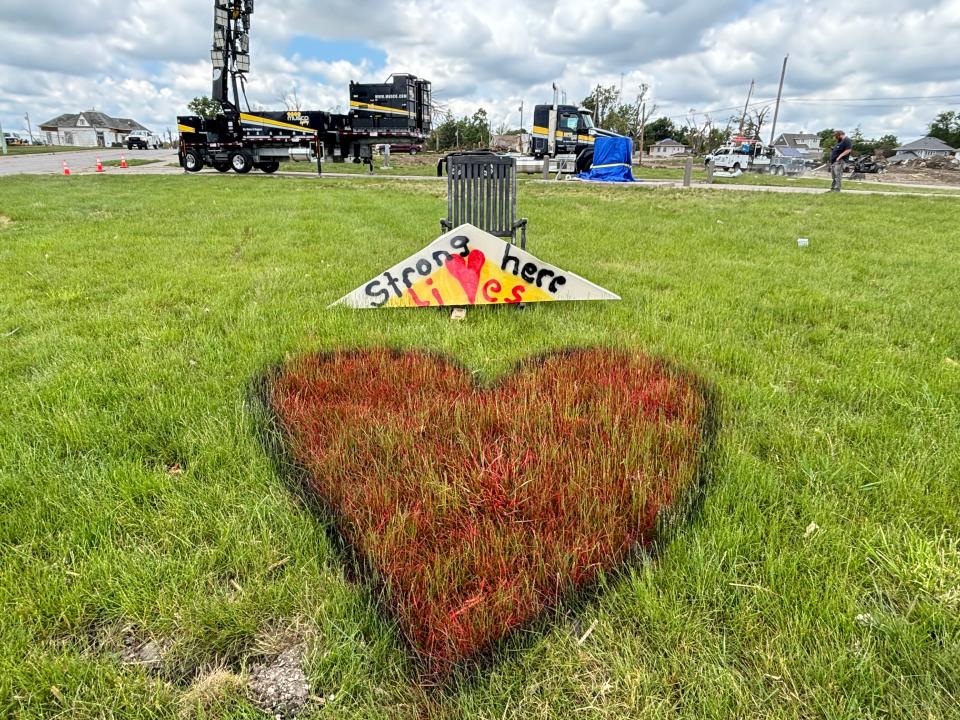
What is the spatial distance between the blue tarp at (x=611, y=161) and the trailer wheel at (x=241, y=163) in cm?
1312

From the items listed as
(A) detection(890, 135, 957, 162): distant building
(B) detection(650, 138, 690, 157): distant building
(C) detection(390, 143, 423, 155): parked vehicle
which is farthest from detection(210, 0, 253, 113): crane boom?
(A) detection(890, 135, 957, 162): distant building

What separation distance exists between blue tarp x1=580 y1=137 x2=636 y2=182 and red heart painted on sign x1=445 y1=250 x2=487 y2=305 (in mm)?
16853

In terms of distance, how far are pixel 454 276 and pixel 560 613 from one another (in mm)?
2825

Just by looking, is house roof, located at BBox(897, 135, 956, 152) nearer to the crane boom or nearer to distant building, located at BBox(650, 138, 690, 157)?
distant building, located at BBox(650, 138, 690, 157)

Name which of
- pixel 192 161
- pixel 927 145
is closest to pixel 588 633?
pixel 192 161

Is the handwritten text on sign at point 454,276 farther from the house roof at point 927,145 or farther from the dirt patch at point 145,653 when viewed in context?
the house roof at point 927,145

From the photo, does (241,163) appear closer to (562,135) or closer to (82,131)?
(562,135)

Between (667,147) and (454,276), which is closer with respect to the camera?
(454,276)

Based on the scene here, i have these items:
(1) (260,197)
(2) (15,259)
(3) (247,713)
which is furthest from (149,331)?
(1) (260,197)

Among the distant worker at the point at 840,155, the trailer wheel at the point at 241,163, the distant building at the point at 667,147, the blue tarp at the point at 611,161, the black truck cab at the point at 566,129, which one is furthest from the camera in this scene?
the distant building at the point at 667,147

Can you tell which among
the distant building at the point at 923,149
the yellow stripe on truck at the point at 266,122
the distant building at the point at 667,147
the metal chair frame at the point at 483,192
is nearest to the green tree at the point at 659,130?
the distant building at the point at 667,147

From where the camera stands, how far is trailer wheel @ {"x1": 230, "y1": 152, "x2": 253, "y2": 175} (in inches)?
832

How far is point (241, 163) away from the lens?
2122 centimetres

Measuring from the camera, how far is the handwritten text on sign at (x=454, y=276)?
12.7 feet
